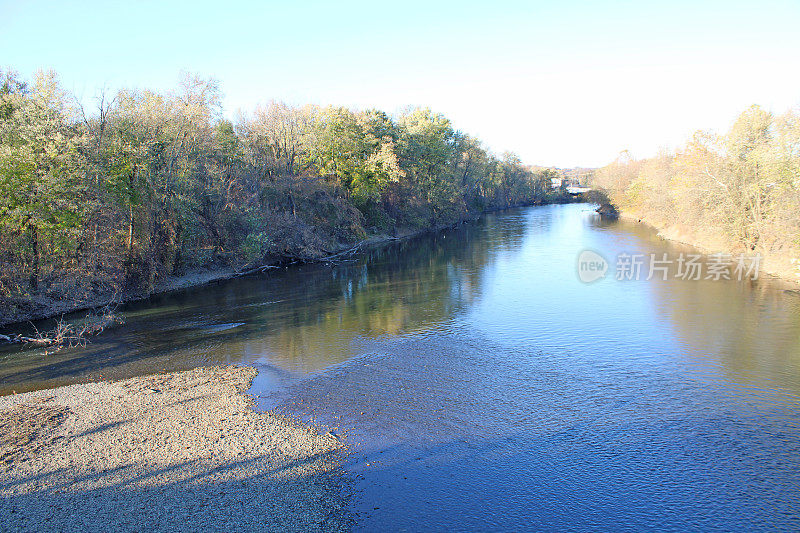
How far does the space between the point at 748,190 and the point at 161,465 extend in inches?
1498

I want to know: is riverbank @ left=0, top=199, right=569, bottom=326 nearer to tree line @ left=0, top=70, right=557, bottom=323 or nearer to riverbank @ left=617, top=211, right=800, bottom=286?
tree line @ left=0, top=70, right=557, bottom=323

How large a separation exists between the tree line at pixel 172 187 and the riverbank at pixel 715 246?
2843 centimetres

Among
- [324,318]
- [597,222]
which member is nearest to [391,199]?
[597,222]

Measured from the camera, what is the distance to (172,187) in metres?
29.8

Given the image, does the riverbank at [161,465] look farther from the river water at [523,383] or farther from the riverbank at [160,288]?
the riverbank at [160,288]

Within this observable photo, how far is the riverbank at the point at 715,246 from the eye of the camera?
2903 centimetres

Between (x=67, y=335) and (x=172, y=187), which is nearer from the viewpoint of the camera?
(x=67, y=335)

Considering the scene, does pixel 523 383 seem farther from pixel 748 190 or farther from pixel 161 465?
pixel 748 190

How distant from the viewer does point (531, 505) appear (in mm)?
9281

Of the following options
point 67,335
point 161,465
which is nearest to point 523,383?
point 161,465

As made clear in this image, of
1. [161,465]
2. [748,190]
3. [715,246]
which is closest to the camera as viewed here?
[161,465]

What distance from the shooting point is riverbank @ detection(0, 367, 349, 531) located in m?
8.52

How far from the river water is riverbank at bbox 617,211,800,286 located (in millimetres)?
3308

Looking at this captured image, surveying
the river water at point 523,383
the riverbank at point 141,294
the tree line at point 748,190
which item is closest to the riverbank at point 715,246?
the tree line at point 748,190
